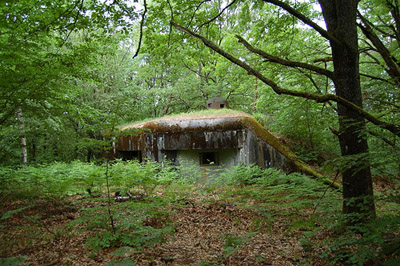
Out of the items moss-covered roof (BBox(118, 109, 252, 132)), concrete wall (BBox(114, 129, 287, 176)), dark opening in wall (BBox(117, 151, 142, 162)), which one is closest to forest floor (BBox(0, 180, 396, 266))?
concrete wall (BBox(114, 129, 287, 176))

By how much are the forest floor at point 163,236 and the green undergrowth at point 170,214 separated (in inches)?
1.0

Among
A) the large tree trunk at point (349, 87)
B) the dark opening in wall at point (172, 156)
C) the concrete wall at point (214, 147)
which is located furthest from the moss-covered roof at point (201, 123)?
the large tree trunk at point (349, 87)

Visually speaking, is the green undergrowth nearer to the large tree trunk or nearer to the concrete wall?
the large tree trunk

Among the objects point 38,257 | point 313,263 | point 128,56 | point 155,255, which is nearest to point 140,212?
point 155,255

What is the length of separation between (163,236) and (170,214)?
65 cm

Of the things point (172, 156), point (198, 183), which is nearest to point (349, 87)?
point (198, 183)

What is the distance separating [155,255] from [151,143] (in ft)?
21.7

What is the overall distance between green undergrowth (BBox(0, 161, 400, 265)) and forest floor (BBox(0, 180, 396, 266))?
0.09 feet

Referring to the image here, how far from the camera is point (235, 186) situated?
6.52 metres

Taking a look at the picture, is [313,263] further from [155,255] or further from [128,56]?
[128,56]

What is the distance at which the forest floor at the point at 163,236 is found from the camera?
2922mm

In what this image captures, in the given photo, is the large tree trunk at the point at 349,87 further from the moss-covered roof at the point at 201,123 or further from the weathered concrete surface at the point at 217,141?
the moss-covered roof at the point at 201,123

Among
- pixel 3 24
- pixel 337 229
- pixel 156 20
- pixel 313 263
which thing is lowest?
pixel 313 263

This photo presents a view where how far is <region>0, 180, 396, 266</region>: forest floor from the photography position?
292 cm
